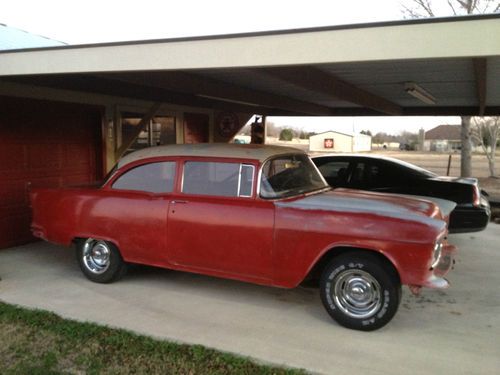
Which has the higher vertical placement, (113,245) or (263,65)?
(263,65)

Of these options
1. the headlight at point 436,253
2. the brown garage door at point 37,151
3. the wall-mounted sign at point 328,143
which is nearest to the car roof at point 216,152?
the headlight at point 436,253

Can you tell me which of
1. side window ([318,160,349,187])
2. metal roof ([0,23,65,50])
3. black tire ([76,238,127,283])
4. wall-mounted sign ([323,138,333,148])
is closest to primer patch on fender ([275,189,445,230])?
black tire ([76,238,127,283])

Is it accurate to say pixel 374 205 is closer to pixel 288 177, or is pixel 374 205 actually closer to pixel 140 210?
pixel 288 177

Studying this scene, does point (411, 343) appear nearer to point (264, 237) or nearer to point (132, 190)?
point (264, 237)

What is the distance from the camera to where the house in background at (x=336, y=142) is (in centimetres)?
5960

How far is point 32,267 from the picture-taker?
610 centimetres

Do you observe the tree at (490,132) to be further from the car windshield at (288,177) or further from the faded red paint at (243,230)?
the faded red paint at (243,230)

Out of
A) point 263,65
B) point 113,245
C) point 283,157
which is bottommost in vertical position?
point 113,245

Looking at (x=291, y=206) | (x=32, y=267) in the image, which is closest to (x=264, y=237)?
(x=291, y=206)

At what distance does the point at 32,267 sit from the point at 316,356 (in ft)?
13.6

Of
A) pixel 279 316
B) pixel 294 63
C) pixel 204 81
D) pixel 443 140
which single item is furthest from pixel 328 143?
pixel 294 63

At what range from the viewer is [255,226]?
179 inches

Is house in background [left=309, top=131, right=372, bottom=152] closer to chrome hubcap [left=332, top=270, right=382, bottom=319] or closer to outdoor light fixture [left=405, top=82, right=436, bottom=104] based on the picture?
outdoor light fixture [left=405, top=82, right=436, bottom=104]

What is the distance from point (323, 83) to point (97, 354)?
14.2 feet
